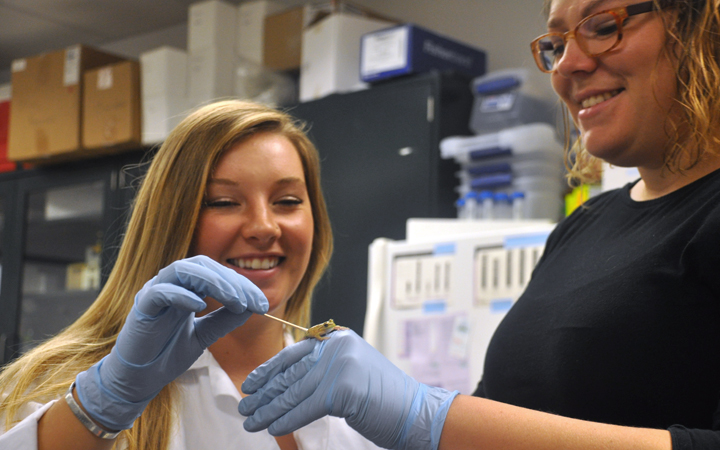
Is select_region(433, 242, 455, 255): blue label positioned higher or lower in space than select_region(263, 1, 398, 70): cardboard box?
lower

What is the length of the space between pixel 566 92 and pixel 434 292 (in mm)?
1289

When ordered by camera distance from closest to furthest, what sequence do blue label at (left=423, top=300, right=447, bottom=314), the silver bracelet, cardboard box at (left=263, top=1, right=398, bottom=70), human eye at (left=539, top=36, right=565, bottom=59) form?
1. the silver bracelet
2. human eye at (left=539, top=36, right=565, bottom=59)
3. blue label at (left=423, top=300, right=447, bottom=314)
4. cardboard box at (left=263, top=1, right=398, bottom=70)

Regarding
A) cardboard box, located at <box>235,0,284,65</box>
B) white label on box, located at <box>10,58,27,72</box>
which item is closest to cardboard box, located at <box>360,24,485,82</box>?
cardboard box, located at <box>235,0,284,65</box>

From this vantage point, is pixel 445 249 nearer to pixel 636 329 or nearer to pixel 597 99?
pixel 597 99

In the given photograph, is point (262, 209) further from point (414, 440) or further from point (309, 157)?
point (414, 440)

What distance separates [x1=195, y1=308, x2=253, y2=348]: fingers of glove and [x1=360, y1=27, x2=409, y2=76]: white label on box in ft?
6.79

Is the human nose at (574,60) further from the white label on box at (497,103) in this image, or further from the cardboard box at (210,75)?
the cardboard box at (210,75)

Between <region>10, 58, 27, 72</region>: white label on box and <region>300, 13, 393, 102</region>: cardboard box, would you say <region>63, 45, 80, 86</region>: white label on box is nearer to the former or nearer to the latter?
<region>10, 58, 27, 72</region>: white label on box

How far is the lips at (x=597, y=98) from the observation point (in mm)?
1139

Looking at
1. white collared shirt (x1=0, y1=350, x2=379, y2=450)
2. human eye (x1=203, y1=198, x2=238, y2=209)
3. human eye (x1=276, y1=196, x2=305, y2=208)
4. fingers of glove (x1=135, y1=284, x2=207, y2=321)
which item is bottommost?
white collared shirt (x1=0, y1=350, x2=379, y2=450)

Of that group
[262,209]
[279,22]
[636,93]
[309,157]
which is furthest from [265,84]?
[636,93]

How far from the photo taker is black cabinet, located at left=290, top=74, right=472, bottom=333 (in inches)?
113

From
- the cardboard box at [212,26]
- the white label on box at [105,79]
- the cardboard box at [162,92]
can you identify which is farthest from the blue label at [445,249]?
the white label on box at [105,79]

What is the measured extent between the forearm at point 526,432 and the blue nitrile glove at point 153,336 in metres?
0.32
